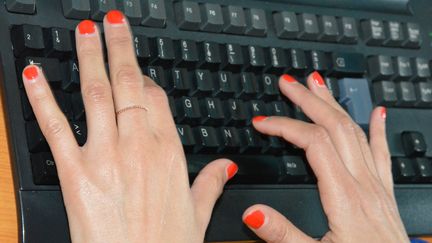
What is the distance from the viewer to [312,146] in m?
0.85

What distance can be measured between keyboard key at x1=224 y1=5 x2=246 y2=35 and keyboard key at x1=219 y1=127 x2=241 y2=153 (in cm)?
12

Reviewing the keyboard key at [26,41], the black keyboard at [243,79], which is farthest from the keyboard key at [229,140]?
the keyboard key at [26,41]

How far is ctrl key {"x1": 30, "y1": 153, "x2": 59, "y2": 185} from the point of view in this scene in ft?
2.35

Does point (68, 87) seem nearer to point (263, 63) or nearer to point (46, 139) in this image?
point (46, 139)

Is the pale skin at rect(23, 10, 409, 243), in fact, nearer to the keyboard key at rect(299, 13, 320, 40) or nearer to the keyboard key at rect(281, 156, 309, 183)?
the keyboard key at rect(281, 156, 309, 183)

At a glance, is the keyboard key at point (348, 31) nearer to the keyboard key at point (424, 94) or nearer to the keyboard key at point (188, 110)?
the keyboard key at point (424, 94)

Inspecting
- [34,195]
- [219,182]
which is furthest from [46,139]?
[219,182]

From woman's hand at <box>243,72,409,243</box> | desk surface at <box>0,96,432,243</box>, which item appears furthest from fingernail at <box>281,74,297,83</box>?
desk surface at <box>0,96,432,243</box>

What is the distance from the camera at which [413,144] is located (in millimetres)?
932

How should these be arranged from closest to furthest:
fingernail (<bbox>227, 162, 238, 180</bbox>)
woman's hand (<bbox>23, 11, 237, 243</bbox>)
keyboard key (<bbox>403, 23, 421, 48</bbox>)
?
woman's hand (<bbox>23, 11, 237, 243</bbox>)
fingernail (<bbox>227, 162, 238, 180</bbox>)
keyboard key (<bbox>403, 23, 421, 48</bbox>)

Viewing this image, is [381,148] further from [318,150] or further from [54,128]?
[54,128]

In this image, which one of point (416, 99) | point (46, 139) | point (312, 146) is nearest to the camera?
point (46, 139)

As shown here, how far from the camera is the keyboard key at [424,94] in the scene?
98 centimetres

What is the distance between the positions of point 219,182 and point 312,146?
13 centimetres
